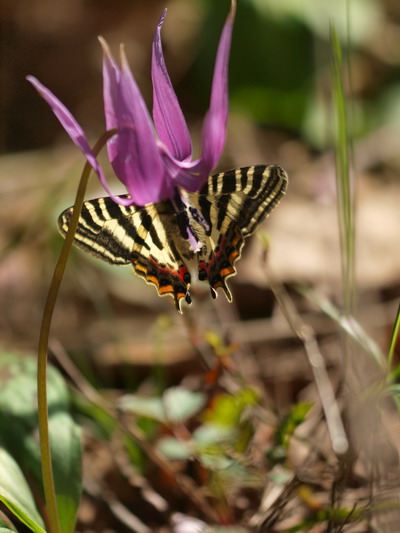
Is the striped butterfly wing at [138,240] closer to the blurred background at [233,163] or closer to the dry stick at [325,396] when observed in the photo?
the dry stick at [325,396]

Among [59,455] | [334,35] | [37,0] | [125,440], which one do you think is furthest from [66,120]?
[37,0]

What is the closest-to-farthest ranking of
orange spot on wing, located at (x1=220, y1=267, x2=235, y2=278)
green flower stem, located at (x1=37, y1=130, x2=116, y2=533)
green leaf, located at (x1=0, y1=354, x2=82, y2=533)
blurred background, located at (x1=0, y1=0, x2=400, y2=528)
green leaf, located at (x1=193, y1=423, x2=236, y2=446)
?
green flower stem, located at (x1=37, y1=130, x2=116, y2=533) → orange spot on wing, located at (x1=220, y1=267, x2=235, y2=278) → green leaf, located at (x1=0, y1=354, x2=82, y2=533) → green leaf, located at (x1=193, y1=423, x2=236, y2=446) → blurred background, located at (x1=0, y1=0, x2=400, y2=528)

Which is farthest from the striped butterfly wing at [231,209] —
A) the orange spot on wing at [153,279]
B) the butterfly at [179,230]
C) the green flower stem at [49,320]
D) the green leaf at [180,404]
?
the green leaf at [180,404]

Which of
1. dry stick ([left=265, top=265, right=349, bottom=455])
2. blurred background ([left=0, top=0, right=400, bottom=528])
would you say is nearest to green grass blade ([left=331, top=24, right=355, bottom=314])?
blurred background ([left=0, top=0, right=400, bottom=528])

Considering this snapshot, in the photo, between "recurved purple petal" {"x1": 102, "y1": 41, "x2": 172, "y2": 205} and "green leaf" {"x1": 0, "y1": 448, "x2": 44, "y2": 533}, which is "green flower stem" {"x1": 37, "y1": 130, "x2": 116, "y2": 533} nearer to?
"recurved purple petal" {"x1": 102, "y1": 41, "x2": 172, "y2": 205}

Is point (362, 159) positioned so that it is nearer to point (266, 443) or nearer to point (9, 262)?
point (9, 262)
